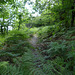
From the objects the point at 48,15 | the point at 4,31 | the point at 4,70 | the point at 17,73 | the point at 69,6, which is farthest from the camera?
the point at 48,15

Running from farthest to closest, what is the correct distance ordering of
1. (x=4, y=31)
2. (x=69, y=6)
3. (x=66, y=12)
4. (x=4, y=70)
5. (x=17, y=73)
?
(x=4, y=31)
(x=66, y=12)
(x=69, y=6)
(x=4, y=70)
(x=17, y=73)

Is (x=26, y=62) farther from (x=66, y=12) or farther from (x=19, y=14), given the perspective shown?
(x=19, y=14)

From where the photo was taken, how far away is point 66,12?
3.14 metres

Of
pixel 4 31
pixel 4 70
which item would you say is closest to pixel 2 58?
pixel 4 70

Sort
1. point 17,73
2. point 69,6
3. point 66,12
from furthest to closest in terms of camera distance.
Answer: point 66,12, point 69,6, point 17,73

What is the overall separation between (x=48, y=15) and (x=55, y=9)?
70 cm

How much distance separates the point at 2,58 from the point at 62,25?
315 cm

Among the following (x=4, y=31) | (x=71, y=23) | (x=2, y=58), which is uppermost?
(x=71, y=23)

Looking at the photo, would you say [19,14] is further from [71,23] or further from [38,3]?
[71,23]

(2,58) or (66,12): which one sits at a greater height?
(66,12)

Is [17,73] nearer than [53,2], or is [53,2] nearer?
[17,73]

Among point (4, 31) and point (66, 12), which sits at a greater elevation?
point (66, 12)

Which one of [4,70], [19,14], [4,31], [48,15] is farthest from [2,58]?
[48,15]

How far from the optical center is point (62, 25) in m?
3.62
